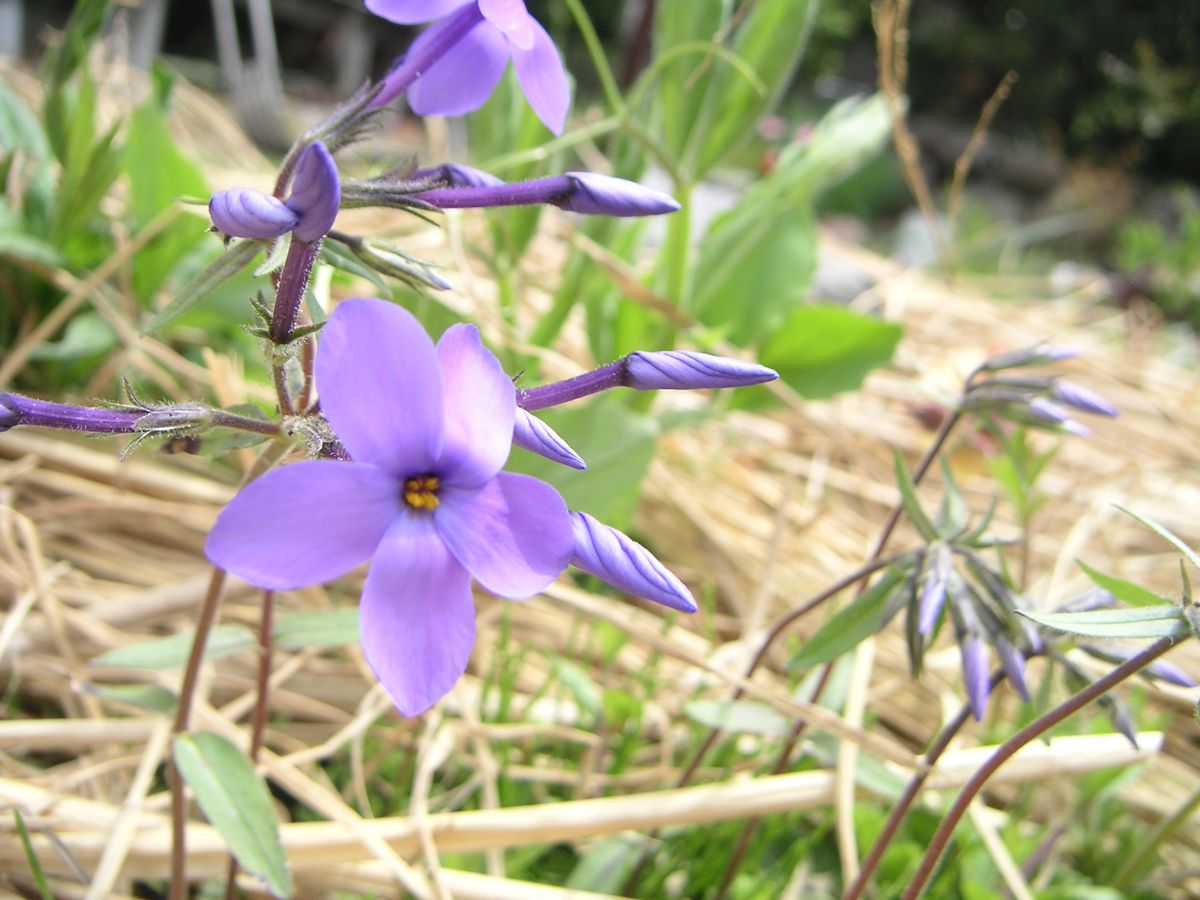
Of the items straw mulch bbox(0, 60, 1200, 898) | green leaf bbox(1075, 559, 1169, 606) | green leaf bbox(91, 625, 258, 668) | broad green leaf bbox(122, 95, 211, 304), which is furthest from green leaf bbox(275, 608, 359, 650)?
broad green leaf bbox(122, 95, 211, 304)

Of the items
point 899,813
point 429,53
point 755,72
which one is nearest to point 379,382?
point 429,53

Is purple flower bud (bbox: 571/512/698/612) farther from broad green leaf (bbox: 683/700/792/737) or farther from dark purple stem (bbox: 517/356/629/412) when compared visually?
broad green leaf (bbox: 683/700/792/737)

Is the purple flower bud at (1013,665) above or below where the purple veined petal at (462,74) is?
below

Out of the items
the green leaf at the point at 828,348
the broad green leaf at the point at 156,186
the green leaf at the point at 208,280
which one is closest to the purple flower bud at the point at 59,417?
the green leaf at the point at 208,280

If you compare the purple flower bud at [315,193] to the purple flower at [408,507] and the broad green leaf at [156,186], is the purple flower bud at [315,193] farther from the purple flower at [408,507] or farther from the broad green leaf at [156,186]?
the broad green leaf at [156,186]

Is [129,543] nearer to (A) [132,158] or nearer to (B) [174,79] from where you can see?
(A) [132,158]

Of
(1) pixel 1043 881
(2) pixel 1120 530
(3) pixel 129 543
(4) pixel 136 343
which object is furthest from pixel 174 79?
(2) pixel 1120 530

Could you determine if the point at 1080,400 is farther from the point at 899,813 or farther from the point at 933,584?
Answer: the point at 899,813
